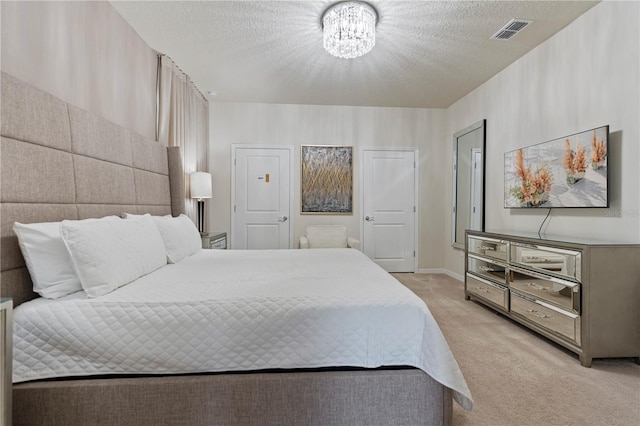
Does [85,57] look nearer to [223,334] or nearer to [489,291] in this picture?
[223,334]

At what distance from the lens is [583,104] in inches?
102

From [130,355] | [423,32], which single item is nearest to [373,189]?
[423,32]

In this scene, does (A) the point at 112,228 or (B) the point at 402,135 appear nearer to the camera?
(A) the point at 112,228

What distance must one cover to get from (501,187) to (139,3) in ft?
13.2

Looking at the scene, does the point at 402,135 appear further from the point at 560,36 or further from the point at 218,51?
the point at 218,51

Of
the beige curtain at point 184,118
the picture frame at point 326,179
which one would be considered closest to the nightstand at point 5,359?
the beige curtain at point 184,118

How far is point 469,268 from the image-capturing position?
360cm

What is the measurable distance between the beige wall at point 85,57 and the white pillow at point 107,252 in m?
0.94

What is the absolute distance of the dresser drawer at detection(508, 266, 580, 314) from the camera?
2186 millimetres

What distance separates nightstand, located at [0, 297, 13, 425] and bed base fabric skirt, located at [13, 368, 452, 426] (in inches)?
5.0

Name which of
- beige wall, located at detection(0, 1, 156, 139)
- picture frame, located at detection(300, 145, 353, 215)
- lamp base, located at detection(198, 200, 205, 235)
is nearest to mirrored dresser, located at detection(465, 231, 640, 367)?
picture frame, located at detection(300, 145, 353, 215)

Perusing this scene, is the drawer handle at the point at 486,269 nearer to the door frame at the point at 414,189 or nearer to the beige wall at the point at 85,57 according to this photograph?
the door frame at the point at 414,189

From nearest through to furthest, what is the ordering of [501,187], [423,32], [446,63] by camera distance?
[423,32]
[446,63]
[501,187]

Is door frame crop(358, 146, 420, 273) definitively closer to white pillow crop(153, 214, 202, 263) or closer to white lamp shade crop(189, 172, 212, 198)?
white lamp shade crop(189, 172, 212, 198)
